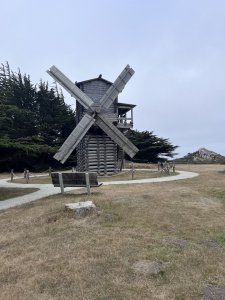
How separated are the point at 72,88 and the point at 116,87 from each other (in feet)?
11.0

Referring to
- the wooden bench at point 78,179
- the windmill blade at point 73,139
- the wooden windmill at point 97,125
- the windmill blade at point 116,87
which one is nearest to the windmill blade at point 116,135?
the wooden windmill at point 97,125

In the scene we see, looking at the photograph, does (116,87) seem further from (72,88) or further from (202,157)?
(202,157)

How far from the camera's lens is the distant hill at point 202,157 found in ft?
164

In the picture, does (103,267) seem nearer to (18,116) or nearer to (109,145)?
(109,145)

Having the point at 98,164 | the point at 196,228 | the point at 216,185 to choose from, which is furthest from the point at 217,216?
the point at 98,164

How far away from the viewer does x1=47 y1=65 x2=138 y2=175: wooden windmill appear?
27.3m

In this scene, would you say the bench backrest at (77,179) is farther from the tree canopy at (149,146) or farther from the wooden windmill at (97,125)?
the tree canopy at (149,146)

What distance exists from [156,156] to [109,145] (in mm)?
21735

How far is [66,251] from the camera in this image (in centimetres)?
825

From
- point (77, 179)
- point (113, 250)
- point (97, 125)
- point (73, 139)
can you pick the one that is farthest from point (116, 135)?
point (113, 250)

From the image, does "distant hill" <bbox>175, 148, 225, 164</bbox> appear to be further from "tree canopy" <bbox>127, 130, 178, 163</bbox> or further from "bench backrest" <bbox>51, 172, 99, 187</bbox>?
"bench backrest" <bbox>51, 172, 99, 187</bbox>

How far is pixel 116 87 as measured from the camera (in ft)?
94.2

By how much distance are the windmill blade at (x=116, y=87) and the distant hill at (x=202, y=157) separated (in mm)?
24113

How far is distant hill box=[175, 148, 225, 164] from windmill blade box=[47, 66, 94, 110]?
85.6ft
